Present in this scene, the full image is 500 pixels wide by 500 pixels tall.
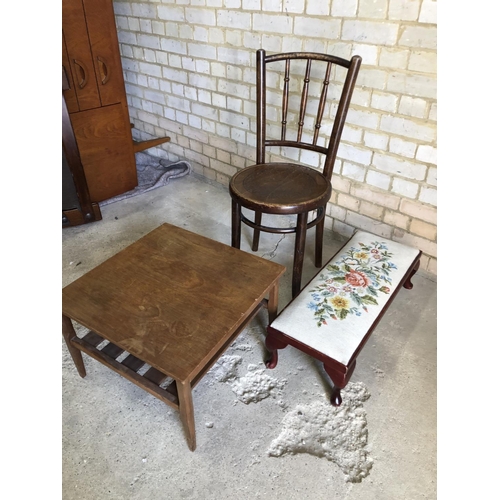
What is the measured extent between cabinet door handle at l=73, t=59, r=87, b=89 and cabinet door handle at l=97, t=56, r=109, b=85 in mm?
107

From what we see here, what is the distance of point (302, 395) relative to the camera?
1.53m

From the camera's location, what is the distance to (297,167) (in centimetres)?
196

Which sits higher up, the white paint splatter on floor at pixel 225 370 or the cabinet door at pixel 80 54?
the cabinet door at pixel 80 54

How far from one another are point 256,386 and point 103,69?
212cm

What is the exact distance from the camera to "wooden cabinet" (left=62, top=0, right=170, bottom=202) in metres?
2.33

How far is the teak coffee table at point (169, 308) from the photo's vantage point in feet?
3.88

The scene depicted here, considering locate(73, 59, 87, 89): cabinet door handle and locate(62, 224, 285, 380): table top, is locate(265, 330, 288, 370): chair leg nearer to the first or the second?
locate(62, 224, 285, 380): table top

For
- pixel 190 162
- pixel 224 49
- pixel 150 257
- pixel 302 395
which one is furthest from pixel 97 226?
pixel 302 395

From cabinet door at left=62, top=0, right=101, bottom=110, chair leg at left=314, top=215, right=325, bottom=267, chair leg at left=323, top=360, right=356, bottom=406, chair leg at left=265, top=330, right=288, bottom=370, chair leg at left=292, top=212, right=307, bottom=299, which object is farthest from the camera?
cabinet door at left=62, top=0, right=101, bottom=110

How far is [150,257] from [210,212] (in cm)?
118

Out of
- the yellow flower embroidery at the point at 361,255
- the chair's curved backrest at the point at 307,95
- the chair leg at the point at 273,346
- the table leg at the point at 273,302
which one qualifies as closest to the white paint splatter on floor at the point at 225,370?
the chair leg at the point at 273,346

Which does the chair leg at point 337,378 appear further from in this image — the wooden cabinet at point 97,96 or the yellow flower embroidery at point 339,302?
the wooden cabinet at point 97,96

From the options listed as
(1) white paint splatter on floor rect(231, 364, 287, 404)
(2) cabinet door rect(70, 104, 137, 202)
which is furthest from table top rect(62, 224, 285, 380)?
(2) cabinet door rect(70, 104, 137, 202)

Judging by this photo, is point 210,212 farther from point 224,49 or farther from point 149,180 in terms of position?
point 224,49
